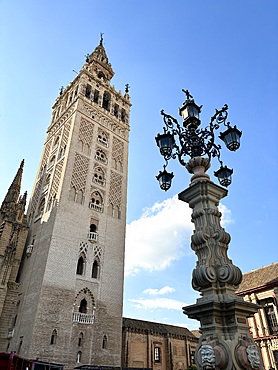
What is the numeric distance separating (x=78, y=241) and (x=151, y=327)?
1487 centimetres

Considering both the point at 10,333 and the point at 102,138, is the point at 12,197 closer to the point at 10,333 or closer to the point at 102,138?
the point at 102,138

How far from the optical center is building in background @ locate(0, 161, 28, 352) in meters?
19.8

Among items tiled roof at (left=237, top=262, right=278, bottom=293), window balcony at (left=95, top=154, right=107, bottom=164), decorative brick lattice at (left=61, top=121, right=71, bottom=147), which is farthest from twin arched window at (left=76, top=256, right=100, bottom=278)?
decorative brick lattice at (left=61, top=121, right=71, bottom=147)

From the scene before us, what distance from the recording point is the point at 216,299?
566cm

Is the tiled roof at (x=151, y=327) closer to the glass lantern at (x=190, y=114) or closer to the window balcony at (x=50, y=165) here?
the window balcony at (x=50, y=165)

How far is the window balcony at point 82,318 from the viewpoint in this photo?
1889 centimetres

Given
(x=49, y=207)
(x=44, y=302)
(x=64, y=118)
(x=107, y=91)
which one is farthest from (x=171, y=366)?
(x=107, y=91)

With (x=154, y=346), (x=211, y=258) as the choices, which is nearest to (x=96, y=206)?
(x=154, y=346)

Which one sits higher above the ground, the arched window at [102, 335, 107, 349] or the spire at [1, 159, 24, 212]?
the spire at [1, 159, 24, 212]

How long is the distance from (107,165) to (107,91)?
11.1 m

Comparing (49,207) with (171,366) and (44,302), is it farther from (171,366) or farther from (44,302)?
(171,366)

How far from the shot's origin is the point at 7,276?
20750 millimetres

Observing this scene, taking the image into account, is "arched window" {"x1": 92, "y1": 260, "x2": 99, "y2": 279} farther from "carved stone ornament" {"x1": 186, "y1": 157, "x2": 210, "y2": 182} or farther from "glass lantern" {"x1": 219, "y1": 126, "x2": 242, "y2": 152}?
"glass lantern" {"x1": 219, "y1": 126, "x2": 242, "y2": 152}

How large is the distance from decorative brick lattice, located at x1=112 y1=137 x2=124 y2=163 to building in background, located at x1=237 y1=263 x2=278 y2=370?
1622 cm
